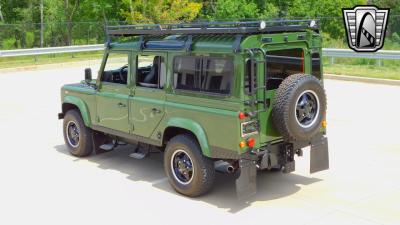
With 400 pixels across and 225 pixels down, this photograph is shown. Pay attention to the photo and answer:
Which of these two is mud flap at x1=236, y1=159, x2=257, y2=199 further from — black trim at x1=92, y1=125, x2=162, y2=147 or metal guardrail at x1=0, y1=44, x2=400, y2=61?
metal guardrail at x1=0, y1=44, x2=400, y2=61

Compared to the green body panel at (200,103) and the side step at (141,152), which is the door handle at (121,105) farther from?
the side step at (141,152)

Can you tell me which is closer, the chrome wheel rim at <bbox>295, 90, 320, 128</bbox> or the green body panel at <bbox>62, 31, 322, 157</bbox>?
the green body panel at <bbox>62, 31, 322, 157</bbox>

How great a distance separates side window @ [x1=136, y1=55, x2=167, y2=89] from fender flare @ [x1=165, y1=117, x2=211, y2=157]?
26.8 inches

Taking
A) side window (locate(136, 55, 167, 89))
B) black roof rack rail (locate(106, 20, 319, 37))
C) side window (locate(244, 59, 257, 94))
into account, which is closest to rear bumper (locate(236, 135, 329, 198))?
side window (locate(244, 59, 257, 94))

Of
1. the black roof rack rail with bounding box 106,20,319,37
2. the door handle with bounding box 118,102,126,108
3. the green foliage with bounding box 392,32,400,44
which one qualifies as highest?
the green foliage with bounding box 392,32,400,44

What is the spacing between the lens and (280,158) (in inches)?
263

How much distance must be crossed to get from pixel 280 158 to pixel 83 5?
35988 millimetres

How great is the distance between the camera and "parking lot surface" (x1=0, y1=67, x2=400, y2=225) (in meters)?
6.22

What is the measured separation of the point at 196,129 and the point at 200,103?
32cm

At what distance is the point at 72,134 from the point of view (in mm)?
9094

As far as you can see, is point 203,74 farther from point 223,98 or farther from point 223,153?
point 223,153

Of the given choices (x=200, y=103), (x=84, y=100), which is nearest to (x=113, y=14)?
(x=84, y=100)

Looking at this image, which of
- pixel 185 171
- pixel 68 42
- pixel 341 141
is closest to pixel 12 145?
pixel 185 171

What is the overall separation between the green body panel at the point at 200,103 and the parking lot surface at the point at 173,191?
2.41ft
